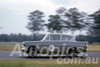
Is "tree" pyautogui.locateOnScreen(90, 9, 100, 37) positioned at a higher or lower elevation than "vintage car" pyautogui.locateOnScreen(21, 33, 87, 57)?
higher

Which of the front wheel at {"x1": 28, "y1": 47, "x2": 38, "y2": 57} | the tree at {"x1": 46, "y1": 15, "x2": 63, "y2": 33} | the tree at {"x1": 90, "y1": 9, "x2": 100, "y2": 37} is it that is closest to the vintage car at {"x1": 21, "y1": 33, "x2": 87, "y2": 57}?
the front wheel at {"x1": 28, "y1": 47, "x2": 38, "y2": 57}

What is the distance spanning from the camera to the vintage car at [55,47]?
17.2 metres

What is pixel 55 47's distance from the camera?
17172 millimetres

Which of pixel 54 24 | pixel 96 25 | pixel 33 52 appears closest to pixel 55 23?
pixel 54 24

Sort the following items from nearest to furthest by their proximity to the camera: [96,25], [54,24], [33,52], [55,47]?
[55,47] < [33,52] < [54,24] < [96,25]

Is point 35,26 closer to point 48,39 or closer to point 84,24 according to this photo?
point 84,24

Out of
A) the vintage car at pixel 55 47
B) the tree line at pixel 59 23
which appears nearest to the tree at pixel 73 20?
the tree line at pixel 59 23

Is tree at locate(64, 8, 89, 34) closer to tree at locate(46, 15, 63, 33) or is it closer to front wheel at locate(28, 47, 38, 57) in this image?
tree at locate(46, 15, 63, 33)

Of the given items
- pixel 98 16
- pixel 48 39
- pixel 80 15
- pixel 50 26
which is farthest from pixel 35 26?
pixel 48 39

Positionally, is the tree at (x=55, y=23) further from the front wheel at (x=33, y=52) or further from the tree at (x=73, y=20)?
the front wheel at (x=33, y=52)

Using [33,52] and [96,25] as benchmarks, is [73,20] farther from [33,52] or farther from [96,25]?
[33,52]

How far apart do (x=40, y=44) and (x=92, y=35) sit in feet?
99.6

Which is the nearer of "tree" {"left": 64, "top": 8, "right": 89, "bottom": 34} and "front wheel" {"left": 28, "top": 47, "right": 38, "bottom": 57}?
"front wheel" {"left": 28, "top": 47, "right": 38, "bottom": 57}

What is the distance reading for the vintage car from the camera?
17156mm
